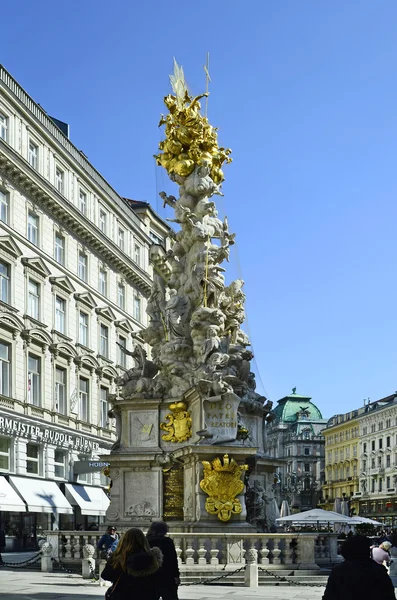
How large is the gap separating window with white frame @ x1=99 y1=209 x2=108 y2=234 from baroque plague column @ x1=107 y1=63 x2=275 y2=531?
86.2 feet

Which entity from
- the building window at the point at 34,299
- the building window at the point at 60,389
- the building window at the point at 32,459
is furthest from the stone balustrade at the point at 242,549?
the building window at the point at 60,389

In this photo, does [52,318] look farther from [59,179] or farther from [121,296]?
[121,296]

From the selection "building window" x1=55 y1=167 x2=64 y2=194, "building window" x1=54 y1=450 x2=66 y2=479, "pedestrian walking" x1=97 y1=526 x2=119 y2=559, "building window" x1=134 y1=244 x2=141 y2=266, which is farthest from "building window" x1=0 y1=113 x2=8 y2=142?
"pedestrian walking" x1=97 y1=526 x2=119 y2=559

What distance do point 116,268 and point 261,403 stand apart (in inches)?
1236

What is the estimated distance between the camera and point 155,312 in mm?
27906

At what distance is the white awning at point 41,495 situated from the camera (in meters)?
41.1

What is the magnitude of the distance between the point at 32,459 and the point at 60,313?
7626mm

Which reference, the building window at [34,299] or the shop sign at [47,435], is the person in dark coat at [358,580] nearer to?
the shop sign at [47,435]

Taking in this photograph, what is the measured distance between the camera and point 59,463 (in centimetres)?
4672

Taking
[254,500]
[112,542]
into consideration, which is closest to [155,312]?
[254,500]

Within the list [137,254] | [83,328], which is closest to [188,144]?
[83,328]

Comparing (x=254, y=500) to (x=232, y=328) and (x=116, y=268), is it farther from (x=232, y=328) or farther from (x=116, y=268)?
(x=116, y=268)

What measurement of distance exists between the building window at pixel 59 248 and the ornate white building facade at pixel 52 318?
75 millimetres

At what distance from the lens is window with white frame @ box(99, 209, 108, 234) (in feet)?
179
